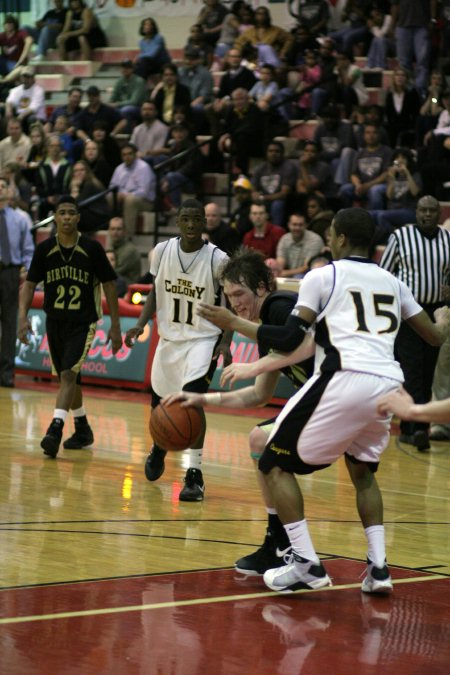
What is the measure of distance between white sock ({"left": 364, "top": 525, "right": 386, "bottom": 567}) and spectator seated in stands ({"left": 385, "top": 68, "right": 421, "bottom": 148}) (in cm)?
1204

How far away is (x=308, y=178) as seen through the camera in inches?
666

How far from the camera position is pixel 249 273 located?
6.49m

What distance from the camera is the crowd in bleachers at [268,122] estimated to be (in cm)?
1650

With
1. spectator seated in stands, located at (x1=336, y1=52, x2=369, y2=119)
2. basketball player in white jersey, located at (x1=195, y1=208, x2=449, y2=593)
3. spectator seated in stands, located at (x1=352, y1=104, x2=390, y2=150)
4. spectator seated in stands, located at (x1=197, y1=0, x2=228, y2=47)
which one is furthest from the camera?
spectator seated in stands, located at (x1=197, y1=0, x2=228, y2=47)

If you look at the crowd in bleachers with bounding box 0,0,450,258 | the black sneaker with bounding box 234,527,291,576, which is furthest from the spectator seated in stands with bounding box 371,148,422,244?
the black sneaker with bounding box 234,527,291,576

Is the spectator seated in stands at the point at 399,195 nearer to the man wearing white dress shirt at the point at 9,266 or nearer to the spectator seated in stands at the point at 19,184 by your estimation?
the man wearing white dress shirt at the point at 9,266

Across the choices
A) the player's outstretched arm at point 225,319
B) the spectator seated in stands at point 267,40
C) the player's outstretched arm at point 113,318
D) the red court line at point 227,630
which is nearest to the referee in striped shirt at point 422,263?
the player's outstretched arm at point 113,318

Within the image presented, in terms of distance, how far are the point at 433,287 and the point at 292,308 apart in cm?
531

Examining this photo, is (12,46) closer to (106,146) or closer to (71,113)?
(71,113)

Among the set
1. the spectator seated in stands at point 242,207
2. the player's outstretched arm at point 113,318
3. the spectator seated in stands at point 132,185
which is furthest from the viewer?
the spectator seated in stands at point 132,185

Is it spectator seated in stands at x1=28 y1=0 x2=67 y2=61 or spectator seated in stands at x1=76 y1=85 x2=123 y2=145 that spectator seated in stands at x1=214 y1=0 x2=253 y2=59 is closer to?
spectator seated in stands at x1=76 y1=85 x2=123 y2=145

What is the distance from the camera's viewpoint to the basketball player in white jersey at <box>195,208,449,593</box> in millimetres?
5836

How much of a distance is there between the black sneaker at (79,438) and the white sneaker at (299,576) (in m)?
5.15

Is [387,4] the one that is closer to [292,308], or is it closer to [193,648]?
[292,308]
